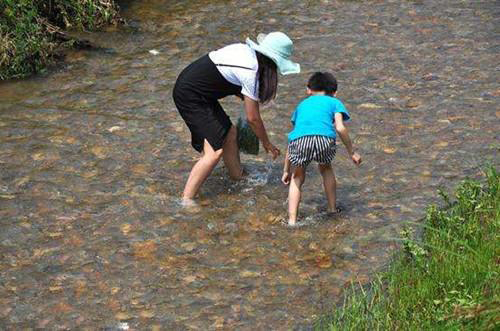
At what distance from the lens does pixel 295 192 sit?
742 cm

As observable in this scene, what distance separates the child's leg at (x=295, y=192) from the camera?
738 centimetres

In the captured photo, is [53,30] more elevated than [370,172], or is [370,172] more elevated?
[53,30]

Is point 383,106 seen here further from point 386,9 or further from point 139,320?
point 139,320

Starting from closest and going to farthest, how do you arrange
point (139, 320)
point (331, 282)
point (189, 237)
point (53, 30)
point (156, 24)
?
point (139, 320)
point (331, 282)
point (189, 237)
point (53, 30)
point (156, 24)

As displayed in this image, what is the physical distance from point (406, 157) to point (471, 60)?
2820 mm

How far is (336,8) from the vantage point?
13219 millimetres

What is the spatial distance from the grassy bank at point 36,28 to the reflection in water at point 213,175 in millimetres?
249

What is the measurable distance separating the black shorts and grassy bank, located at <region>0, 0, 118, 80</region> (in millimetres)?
3997

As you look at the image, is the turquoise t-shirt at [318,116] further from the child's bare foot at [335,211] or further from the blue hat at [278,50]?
the child's bare foot at [335,211]

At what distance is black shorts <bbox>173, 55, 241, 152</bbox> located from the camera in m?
7.71

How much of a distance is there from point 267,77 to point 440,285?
2417mm

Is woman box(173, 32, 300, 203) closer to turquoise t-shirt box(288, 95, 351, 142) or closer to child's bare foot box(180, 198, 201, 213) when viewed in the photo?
child's bare foot box(180, 198, 201, 213)

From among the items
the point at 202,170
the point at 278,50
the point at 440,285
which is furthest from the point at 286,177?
the point at 440,285

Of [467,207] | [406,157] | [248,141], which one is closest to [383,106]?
[406,157]
